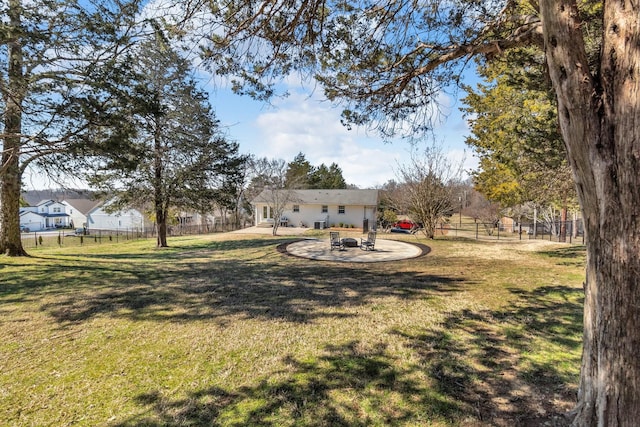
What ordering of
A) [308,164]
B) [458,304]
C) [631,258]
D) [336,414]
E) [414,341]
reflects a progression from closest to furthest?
[631,258] → [336,414] → [414,341] → [458,304] → [308,164]

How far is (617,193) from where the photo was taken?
6.40ft

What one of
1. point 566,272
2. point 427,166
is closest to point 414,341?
point 566,272

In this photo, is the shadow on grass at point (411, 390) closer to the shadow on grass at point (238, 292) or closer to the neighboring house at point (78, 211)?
the shadow on grass at point (238, 292)

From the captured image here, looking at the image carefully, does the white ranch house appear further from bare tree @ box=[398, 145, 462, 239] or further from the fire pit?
bare tree @ box=[398, 145, 462, 239]

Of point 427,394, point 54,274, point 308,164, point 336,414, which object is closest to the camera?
point 336,414

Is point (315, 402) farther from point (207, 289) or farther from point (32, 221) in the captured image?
point (32, 221)

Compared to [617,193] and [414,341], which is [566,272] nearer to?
[414,341]

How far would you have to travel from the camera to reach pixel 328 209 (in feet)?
94.0

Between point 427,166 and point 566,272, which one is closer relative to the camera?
point 566,272

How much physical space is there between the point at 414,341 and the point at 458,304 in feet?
6.79

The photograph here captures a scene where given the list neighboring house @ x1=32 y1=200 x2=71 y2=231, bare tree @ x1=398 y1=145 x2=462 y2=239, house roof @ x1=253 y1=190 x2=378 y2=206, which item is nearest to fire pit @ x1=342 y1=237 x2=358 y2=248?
bare tree @ x1=398 y1=145 x2=462 y2=239

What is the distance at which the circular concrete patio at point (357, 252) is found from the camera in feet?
36.9

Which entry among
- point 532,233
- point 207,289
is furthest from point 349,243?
point 532,233

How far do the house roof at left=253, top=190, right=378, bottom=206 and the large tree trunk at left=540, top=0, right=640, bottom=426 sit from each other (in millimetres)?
25398
